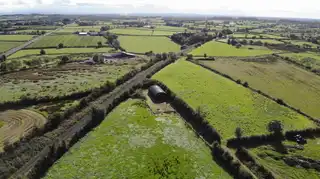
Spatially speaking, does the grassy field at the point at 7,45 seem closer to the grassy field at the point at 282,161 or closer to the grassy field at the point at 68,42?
the grassy field at the point at 68,42

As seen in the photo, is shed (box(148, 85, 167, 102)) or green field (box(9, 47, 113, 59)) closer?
shed (box(148, 85, 167, 102))

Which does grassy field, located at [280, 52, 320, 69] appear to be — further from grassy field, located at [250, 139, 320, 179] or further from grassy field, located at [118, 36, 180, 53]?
grassy field, located at [250, 139, 320, 179]

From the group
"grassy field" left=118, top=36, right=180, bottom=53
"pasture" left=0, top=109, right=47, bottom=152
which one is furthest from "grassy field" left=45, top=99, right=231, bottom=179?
"grassy field" left=118, top=36, right=180, bottom=53

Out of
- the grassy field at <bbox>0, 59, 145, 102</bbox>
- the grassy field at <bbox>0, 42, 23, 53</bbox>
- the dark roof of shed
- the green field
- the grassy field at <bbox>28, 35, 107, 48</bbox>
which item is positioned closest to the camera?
the dark roof of shed

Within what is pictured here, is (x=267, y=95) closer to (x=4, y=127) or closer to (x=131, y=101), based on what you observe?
(x=131, y=101)

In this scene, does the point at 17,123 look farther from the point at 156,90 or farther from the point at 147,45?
the point at 147,45

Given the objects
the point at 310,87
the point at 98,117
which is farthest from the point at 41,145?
the point at 310,87

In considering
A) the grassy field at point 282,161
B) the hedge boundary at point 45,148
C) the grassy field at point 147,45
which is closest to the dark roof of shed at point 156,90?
the hedge boundary at point 45,148
